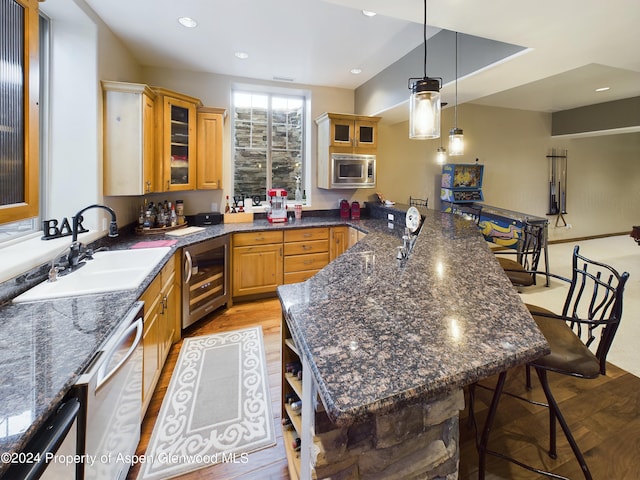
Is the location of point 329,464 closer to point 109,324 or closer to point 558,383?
point 109,324

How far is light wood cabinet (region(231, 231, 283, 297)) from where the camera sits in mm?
3551

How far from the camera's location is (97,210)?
255 cm

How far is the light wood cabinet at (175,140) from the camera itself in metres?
3.06

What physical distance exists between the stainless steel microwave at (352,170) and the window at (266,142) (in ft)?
2.37

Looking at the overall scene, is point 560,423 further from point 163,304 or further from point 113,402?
point 163,304

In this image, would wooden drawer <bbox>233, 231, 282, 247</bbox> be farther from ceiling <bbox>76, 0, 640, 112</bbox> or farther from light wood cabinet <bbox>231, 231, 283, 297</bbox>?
ceiling <bbox>76, 0, 640, 112</bbox>

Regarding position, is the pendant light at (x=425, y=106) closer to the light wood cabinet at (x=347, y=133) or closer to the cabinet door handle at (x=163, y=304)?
the cabinet door handle at (x=163, y=304)

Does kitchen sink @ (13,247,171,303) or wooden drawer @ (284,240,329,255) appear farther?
wooden drawer @ (284,240,329,255)

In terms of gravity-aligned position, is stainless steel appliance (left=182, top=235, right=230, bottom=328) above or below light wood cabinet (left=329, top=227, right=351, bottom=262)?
below

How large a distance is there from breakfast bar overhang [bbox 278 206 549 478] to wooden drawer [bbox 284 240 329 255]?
2.45 metres

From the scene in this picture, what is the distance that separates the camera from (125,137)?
2.70m

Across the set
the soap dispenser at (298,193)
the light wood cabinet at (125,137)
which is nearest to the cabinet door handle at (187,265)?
the light wood cabinet at (125,137)

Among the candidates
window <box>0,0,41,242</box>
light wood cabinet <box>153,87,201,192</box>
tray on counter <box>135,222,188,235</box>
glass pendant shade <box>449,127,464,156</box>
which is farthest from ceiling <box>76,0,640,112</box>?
tray on counter <box>135,222,188,235</box>

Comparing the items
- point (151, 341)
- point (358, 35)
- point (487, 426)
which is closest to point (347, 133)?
point (358, 35)
